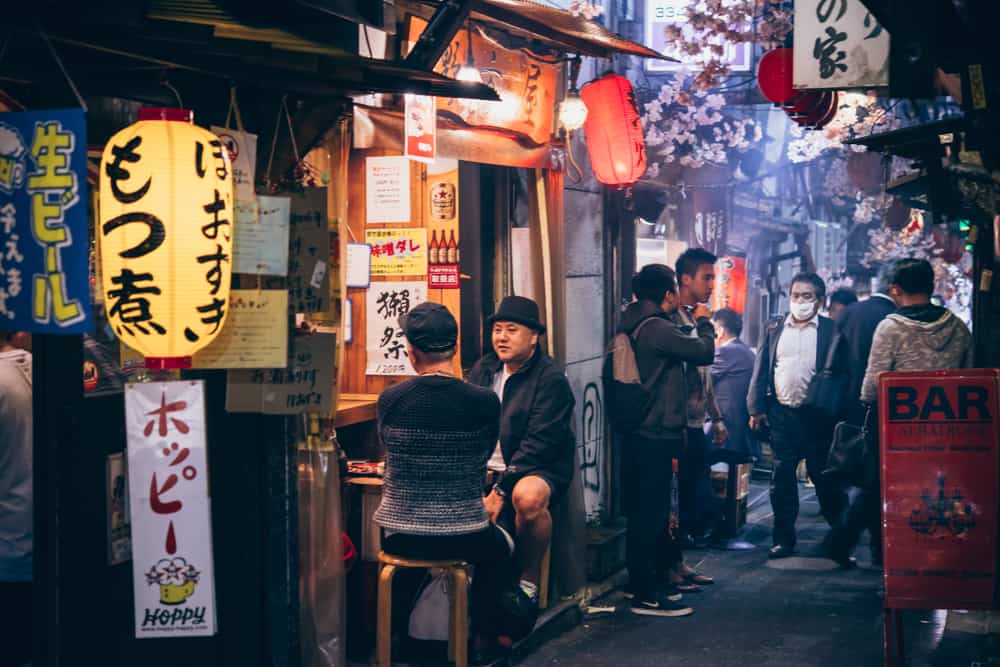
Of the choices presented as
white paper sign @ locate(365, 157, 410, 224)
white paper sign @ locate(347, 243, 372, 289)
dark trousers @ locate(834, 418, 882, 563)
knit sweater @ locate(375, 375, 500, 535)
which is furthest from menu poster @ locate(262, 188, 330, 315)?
dark trousers @ locate(834, 418, 882, 563)

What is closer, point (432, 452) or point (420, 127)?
point (432, 452)

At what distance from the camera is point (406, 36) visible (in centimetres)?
925

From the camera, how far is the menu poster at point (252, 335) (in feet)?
22.0

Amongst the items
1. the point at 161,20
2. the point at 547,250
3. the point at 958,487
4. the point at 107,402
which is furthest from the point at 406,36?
the point at 958,487

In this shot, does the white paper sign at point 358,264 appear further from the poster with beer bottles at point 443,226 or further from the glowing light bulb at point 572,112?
the glowing light bulb at point 572,112

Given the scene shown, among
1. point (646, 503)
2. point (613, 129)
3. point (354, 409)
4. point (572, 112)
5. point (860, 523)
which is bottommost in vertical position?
point (860, 523)

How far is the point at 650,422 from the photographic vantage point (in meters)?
10.9

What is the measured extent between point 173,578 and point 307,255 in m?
2.08

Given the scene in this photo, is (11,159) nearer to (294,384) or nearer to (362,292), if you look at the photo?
(294,384)

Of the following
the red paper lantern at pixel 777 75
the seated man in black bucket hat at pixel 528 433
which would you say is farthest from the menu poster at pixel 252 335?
the red paper lantern at pixel 777 75

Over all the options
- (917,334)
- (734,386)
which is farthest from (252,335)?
(734,386)

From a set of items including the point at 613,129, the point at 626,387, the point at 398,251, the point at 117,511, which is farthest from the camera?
the point at 613,129

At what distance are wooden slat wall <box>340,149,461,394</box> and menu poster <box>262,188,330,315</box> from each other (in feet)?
9.30

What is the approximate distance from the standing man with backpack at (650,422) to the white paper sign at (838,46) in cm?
257
